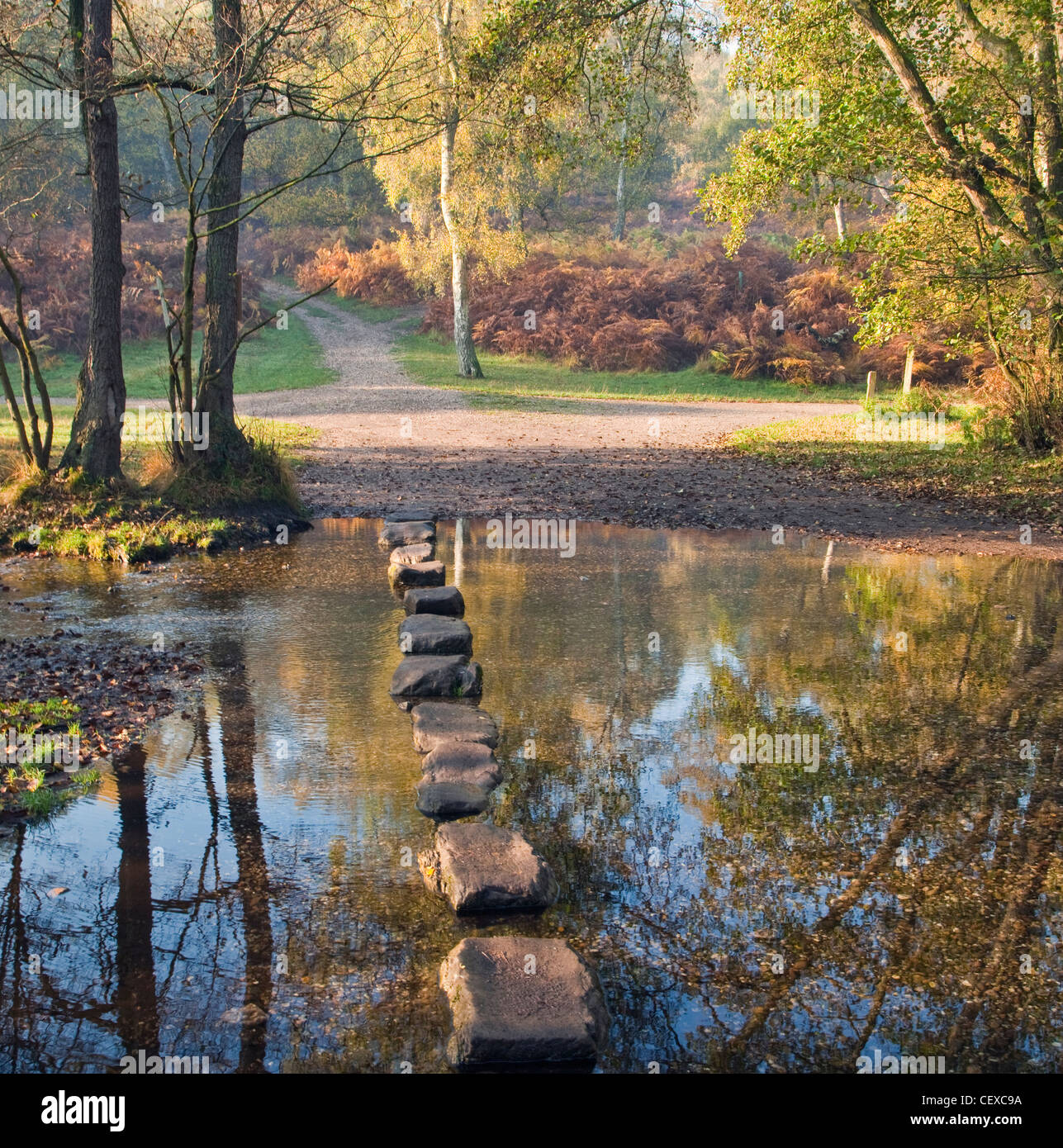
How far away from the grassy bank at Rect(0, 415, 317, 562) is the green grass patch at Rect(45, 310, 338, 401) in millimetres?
11994

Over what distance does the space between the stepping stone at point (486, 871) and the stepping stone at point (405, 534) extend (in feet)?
20.8

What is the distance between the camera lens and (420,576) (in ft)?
30.8

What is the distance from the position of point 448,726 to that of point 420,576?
3505 mm

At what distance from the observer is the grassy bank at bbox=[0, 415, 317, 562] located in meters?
10.6

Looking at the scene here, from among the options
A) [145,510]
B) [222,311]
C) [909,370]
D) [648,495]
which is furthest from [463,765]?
[909,370]

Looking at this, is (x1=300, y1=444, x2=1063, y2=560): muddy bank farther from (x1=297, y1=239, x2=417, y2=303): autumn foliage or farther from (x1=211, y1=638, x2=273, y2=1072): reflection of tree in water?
(x1=297, y1=239, x2=417, y2=303): autumn foliage

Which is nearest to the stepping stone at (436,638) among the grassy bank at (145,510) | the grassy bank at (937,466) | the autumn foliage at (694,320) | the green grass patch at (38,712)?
the green grass patch at (38,712)

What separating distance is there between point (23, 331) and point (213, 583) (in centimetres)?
395

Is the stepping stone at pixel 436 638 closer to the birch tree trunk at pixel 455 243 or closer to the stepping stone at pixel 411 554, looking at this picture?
the stepping stone at pixel 411 554

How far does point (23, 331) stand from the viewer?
36.6ft

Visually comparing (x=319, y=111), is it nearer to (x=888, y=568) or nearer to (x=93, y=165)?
(x=93, y=165)

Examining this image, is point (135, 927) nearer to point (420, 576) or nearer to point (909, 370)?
point (420, 576)

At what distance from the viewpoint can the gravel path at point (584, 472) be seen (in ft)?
41.4

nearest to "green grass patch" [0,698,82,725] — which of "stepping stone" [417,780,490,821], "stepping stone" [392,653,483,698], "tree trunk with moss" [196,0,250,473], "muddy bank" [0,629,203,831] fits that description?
"muddy bank" [0,629,203,831]
